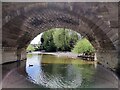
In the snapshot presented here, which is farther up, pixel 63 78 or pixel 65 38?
pixel 65 38

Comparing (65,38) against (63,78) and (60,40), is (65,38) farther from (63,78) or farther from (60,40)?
(63,78)

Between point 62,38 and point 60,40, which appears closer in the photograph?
point 62,38

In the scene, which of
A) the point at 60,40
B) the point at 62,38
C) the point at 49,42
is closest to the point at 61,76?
the point at 62,38

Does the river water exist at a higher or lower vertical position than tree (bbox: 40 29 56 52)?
lower

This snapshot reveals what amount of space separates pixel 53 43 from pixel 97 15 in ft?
161

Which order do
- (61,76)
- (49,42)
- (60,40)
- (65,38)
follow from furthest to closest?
1. (49,42)
2. (60,40)
3. (65,38)
4. (61,76)

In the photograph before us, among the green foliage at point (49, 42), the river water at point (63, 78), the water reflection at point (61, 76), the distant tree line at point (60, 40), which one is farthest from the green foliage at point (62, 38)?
the river water at point (63, 78)

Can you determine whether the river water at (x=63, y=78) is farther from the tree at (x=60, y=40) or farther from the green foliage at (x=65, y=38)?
the green foliage at (x=65, y=38)

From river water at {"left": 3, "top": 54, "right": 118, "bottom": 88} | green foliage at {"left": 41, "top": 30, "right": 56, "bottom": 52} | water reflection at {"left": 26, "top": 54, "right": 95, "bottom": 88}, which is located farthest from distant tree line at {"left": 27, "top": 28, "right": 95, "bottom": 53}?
river water at {"left": 3, "top": 54, "right": 118, "bottom": 88}

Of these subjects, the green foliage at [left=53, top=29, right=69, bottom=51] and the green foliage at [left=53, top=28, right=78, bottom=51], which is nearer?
the green foliage at [left=53, top=28, right=78, bottom=51]

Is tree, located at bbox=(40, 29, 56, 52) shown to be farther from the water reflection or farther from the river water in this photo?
the river water

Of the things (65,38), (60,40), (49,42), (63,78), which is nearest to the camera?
(63,78)

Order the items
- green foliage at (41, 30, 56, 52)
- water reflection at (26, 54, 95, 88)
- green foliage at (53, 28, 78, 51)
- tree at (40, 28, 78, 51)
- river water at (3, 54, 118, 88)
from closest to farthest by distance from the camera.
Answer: river water at (3, 54, 118, 88)
water reflection at (26, 54, 95, 88)
green foliage at (53, 28, 78, 51)
tree at (40, 28, 78, 51)
green foliage at (41, 30, 56, 52)

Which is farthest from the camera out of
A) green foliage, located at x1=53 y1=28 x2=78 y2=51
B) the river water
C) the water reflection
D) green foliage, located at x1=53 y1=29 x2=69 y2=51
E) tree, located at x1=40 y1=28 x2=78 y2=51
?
green foliage, located at x1=53 y1=29 x2=69 y2=51
